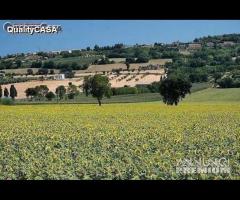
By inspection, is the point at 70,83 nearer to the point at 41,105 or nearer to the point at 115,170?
the point at 41,105

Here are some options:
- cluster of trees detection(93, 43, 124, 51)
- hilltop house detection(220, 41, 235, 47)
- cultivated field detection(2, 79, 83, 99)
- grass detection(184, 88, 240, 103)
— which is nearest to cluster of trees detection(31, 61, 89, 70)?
cultivated field detection(2, 79, 83, 99)

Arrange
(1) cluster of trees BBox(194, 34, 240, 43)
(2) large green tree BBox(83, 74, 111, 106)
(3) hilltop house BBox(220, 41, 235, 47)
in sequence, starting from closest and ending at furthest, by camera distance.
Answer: (1) cluster of trees BBox(194, 34, 240, 43), (3) hilltop house BBox(220, 41, 235, 47), (2) large green tree BBox(83, 74, 111, 106)

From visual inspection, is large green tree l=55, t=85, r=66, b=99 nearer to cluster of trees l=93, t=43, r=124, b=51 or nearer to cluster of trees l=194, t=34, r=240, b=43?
cluster of trees l=93, t=43, r=124, b=51

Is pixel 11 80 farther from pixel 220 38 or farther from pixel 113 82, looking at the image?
pixel 220 38

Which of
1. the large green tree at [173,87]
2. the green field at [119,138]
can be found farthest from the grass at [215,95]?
the large green tree at [173,87]

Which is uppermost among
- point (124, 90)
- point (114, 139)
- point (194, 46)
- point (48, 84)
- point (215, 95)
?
point (194, 46)

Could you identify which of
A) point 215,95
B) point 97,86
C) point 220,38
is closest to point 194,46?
point 220,38
